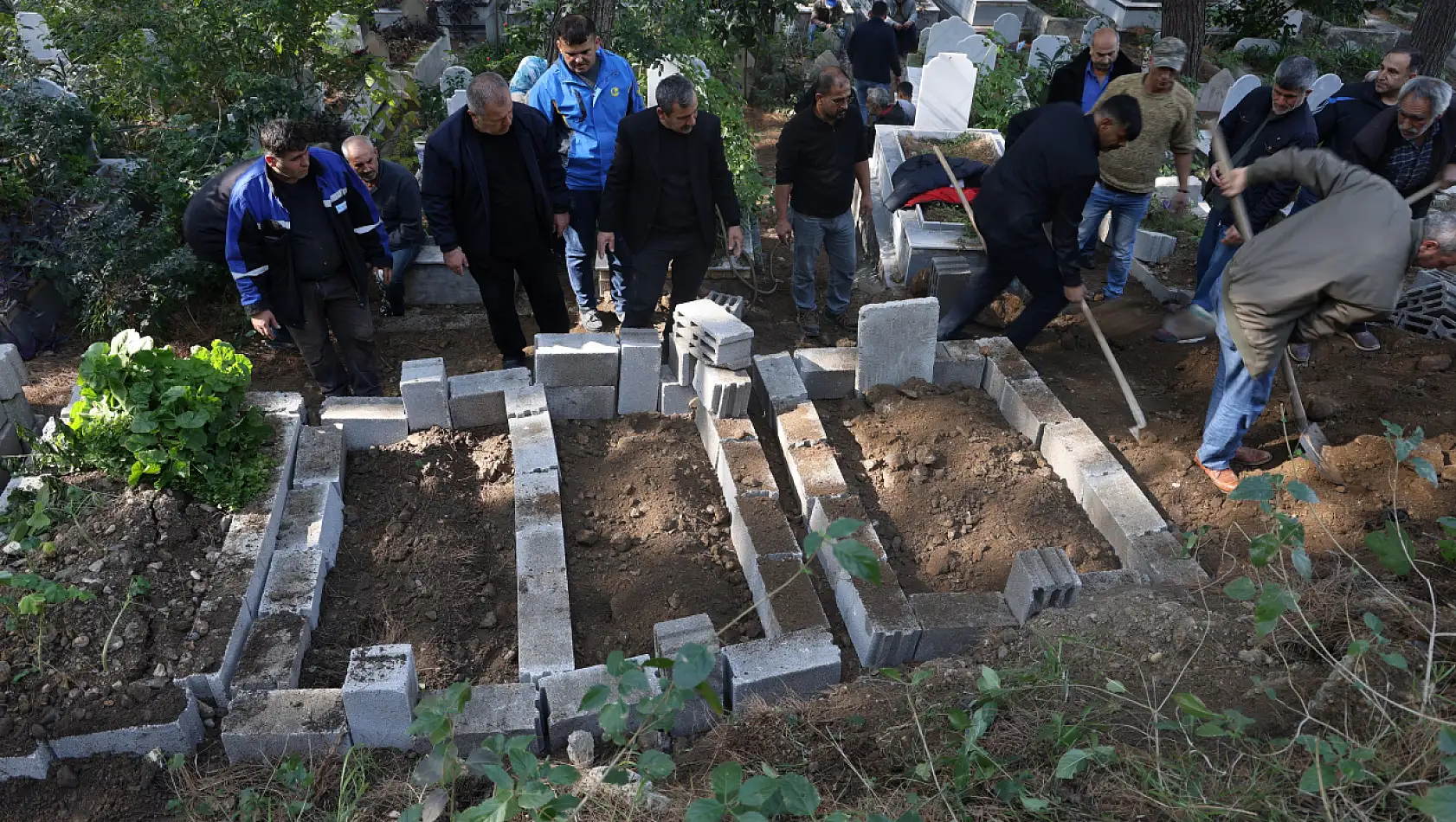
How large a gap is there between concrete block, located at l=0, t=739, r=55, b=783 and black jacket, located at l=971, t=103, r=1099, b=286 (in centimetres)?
502

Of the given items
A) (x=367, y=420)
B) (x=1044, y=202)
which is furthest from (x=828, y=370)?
(x=367, y=420)

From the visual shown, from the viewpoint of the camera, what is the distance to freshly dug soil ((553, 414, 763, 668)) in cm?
400

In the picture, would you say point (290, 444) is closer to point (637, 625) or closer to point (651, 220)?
point (637, 625)

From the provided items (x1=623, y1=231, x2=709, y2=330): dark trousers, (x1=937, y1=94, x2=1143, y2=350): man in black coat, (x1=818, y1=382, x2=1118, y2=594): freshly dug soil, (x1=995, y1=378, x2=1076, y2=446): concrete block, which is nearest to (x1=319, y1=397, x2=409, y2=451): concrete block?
(x1=623, y1=231, x2=709, y2=330): dark trousers

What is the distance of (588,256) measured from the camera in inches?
245

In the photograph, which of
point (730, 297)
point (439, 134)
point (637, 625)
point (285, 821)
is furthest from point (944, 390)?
point (285, 821)

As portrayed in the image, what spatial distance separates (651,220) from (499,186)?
34.3 inches

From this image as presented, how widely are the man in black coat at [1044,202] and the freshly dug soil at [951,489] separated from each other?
78 cm

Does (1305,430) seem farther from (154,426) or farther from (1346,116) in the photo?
(154,426)

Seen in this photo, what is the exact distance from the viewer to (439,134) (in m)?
5.00

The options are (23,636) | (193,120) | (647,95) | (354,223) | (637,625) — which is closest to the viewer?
(23,636)

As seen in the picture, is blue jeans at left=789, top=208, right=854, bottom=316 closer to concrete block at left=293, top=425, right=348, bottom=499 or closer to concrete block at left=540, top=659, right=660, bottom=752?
concrete block at left=293, top=425, right=348, bottom=499

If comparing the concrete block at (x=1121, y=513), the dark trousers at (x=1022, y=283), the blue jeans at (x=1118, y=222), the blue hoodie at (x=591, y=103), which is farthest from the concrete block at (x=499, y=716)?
the blue jeans at (x=1118, y=222)

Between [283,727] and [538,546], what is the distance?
122 centimetres
